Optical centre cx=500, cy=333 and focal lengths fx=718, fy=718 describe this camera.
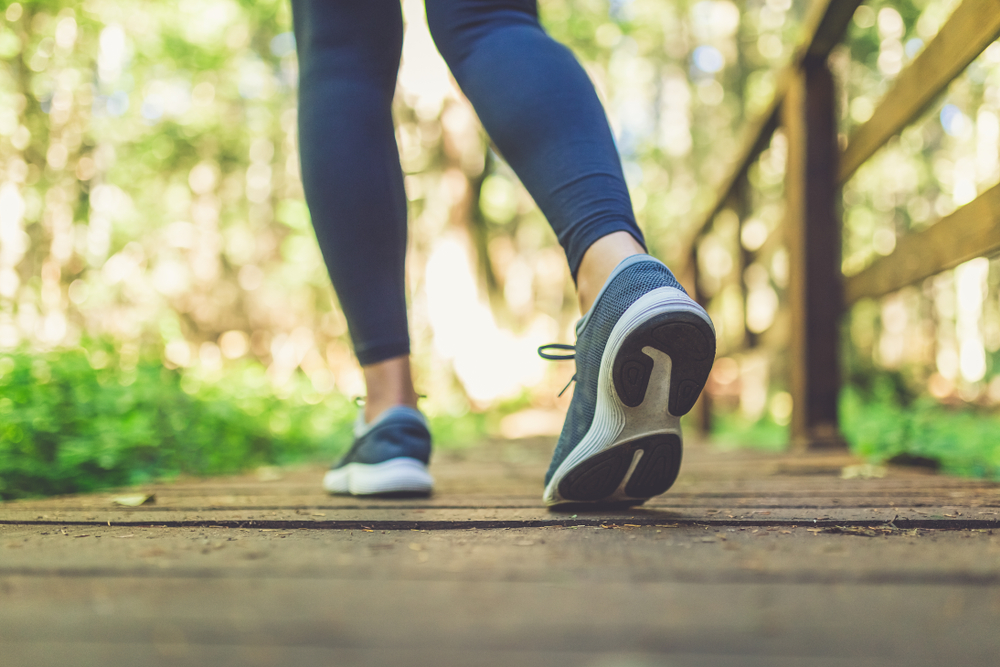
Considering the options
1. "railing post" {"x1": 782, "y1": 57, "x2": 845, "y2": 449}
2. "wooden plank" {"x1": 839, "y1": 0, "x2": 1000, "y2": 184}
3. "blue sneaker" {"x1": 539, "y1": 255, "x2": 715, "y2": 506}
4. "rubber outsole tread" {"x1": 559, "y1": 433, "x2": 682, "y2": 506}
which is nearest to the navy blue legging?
"blue sneaker" {"x1": 539, "y1": 255, "x2": 715, "y2": 506}

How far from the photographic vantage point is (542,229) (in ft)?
53.3

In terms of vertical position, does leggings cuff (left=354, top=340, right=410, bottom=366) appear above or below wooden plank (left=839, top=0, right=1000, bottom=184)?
below

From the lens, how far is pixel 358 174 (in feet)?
4.23

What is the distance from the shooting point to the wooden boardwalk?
16.4 inches

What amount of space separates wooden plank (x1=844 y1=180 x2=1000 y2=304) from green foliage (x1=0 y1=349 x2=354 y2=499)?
2.11 metres

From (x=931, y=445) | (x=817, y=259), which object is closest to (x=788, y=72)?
(x=817, y=259)

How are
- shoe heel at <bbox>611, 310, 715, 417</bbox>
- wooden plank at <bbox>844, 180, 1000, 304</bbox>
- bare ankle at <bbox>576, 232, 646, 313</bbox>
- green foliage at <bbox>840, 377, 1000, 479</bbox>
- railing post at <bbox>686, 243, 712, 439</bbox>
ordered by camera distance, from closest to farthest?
shoe heel at <bbox>611, 310, 715, 417</bbox>
bare ankle at <bbox>576, 232, 646, 313</bbox>
wooden plank at <bbox>844, 180, 1000, 304</bbox>
green foliage at <bbox>840, 377, 1000, 479</bbox>
railing post at <bbox>686, 243, 712, 439</bbox>

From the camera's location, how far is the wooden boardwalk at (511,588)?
0.42 metres

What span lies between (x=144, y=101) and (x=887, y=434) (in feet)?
33.7

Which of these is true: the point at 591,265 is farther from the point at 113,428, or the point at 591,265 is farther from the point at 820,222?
the point at 820,222

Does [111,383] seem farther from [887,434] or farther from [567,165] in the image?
[887,434]

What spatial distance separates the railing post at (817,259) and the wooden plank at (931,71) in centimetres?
22

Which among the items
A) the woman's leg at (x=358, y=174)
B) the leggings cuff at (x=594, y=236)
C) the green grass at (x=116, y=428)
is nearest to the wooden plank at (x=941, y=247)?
the leggings cuff at (x=594, y=236)

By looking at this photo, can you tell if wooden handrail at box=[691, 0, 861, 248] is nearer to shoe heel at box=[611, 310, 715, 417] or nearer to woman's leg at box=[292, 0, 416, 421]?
woman's leg at box=[292, 0, 416, 421]
